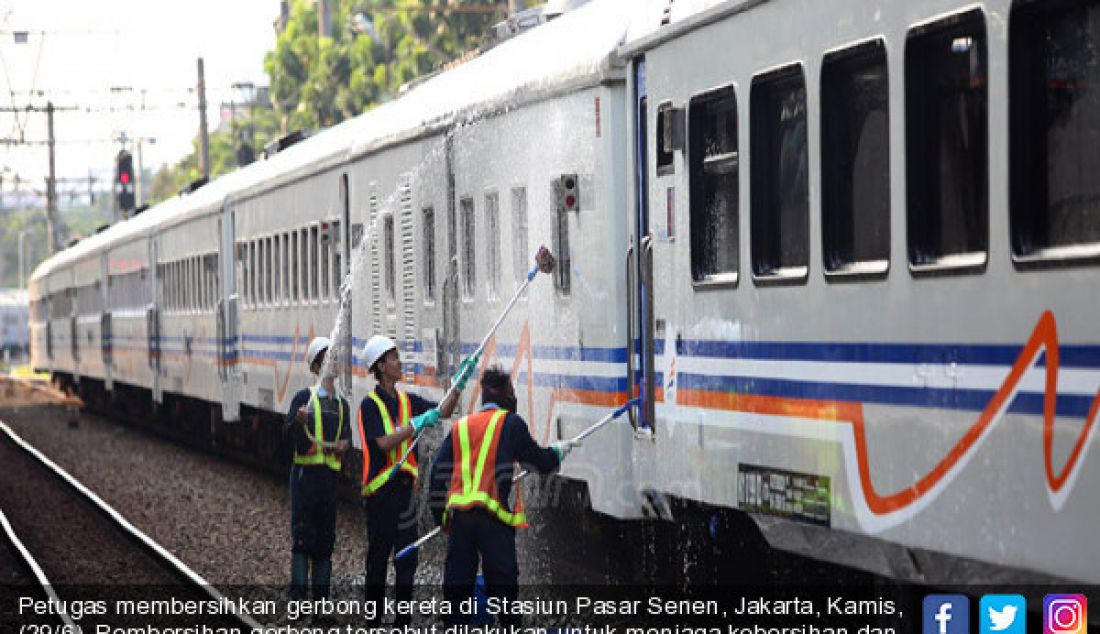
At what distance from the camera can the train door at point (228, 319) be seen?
86.3ft

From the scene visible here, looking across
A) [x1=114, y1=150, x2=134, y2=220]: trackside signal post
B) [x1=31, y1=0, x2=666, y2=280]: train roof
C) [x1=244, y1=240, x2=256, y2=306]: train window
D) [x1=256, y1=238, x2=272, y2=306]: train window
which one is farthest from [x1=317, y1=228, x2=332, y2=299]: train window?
[x1=114, y1=150, x2=134, y2=220]: trackside signal post

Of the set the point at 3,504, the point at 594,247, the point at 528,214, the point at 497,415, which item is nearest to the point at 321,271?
the point at 3,504

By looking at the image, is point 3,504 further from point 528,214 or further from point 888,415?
point 888,415

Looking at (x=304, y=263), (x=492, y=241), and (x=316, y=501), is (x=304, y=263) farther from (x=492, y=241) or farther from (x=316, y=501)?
(x=316, y=501)

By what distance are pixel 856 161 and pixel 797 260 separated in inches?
28.8

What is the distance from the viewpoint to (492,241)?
1383 cm

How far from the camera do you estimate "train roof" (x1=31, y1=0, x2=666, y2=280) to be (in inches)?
455

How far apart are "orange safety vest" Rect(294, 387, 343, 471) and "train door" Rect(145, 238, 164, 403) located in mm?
21092

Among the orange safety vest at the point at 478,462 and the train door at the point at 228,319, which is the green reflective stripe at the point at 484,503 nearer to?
the orange safety vest at the point at 478,462

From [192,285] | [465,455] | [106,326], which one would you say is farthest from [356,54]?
[465,455]

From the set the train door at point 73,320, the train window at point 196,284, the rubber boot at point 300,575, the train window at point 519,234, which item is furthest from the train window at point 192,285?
the train door at point 73,320

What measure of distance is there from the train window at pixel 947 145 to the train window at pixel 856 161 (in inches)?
10.1

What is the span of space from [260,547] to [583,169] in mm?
7385

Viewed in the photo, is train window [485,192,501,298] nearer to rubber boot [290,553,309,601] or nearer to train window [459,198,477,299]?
train window [459,198,477,299]
